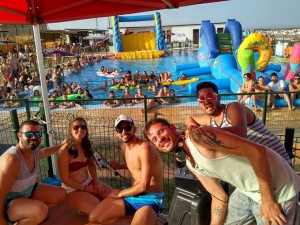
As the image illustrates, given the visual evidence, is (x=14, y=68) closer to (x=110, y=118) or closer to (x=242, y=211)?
(x=110, y=118)

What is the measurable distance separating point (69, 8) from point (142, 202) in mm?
2472

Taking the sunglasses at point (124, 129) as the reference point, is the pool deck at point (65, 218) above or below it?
below

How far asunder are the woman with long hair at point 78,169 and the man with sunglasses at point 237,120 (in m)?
1.62

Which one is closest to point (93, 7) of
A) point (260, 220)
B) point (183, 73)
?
point (260, 220)

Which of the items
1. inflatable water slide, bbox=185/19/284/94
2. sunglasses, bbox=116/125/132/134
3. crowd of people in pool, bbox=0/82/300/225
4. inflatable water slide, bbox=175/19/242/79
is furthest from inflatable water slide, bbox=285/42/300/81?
sunglasses, bbox=116/125/132/134

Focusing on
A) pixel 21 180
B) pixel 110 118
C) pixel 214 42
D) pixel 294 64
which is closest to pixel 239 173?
pixel 21 180

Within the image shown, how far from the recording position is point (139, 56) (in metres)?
30.5

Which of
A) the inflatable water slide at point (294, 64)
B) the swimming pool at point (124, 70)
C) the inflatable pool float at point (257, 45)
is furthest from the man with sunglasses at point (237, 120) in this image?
the swimming pool at point (124, 70)

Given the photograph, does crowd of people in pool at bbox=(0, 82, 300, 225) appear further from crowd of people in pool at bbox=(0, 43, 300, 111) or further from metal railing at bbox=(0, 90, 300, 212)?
crowd of people in pool at bbox=(0, 43, 300, 111)

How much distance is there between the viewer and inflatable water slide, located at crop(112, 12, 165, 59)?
3065cm

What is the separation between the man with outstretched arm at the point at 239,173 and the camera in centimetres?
190

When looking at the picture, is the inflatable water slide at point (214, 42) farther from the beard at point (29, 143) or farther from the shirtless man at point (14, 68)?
the beard at point (29, 143)

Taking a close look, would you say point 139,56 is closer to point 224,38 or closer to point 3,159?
point 224,38

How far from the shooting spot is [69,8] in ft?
11.7
